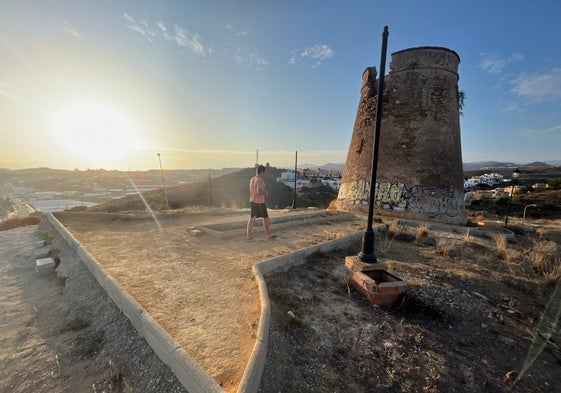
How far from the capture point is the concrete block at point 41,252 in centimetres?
657

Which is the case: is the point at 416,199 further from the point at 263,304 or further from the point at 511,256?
the point at 263,304

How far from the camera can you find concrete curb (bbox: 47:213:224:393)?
2236 millimetres

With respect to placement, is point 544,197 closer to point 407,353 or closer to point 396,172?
point 396,172

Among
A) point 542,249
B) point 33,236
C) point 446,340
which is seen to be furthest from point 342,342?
point 33,236

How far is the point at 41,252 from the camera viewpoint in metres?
6.73

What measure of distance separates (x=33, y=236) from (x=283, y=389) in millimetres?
10698

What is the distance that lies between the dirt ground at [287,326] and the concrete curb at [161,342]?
0.13 metres

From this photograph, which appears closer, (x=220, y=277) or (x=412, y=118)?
(x=220, y=277)

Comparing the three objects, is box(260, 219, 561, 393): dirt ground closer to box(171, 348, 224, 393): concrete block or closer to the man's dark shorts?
box(171, 348, 224, 393): concrete block

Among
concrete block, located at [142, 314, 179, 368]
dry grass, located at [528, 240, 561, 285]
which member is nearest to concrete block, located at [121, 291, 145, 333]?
concrete block, located at [142, 314, 179, 368]

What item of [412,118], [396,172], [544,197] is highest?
[412,118]

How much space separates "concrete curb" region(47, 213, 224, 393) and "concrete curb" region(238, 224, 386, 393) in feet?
0.92

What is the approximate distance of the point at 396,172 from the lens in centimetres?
1319

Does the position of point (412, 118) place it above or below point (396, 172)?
above
